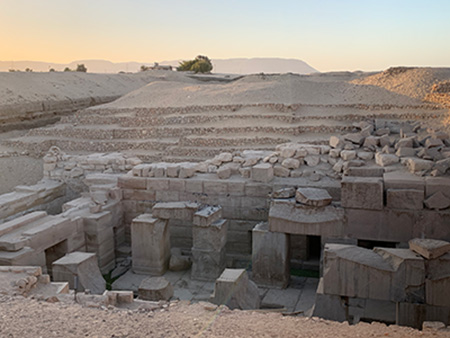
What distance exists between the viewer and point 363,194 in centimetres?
862

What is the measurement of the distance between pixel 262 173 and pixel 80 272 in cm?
445

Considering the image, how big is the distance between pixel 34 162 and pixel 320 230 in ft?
43.9

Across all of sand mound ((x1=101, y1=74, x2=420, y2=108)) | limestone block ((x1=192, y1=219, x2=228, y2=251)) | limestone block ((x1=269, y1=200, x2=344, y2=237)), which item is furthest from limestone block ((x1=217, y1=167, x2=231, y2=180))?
sand mound ((x1=101, y1=74, x2=420, y2=108))

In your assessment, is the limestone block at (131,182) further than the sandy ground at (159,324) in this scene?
Yes

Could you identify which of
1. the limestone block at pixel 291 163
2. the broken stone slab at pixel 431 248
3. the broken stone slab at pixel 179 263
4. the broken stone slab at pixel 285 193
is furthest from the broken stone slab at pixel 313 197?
the broken stone slab at pixel 179 263

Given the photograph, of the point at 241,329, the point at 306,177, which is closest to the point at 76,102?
the point at 306,177

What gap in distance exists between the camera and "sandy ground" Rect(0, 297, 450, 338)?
5.00 m

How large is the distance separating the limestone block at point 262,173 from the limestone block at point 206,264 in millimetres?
1929

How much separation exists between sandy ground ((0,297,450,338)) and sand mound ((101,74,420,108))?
1476 centimetres

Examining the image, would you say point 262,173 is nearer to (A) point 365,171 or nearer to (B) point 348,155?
(B) point 348,155

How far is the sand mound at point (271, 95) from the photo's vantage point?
64.0ft

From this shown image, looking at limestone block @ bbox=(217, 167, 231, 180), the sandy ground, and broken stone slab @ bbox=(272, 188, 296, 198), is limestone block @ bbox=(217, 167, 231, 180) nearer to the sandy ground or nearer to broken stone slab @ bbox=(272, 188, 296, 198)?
broken stone slab @ bbox=(272, 188, 296, 198)

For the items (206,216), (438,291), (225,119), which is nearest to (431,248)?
(438,291)

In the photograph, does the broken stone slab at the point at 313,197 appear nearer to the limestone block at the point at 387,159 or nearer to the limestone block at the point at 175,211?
the limestone block at the point at 387,159
